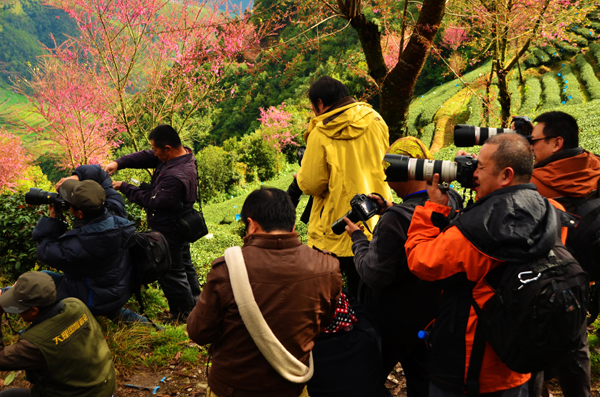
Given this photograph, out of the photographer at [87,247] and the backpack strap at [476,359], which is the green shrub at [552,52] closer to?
the backpack strap at [476,359]

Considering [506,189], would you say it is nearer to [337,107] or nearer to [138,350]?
[337,107]

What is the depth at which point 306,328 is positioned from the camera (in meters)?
1.90

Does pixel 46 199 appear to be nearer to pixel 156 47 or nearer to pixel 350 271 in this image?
pixel 350 271

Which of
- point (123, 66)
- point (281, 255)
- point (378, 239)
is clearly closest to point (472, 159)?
point (378, 239)

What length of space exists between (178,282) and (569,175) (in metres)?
3.49

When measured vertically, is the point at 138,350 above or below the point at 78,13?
below

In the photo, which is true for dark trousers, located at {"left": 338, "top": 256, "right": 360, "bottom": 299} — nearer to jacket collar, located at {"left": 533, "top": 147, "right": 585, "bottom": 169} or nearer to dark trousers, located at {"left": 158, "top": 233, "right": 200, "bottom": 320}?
A: jacket collar, located at {"left": 533, "top": 147, "right": 585, "bottom": 169}

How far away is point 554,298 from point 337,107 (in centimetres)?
202

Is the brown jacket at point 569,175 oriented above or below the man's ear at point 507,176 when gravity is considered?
below

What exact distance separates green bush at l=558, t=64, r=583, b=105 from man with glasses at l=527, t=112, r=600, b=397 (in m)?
19.3

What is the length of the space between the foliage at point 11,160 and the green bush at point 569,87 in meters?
26.8

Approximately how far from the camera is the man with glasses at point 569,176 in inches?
100

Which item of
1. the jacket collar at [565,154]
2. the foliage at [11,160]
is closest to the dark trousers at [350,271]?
the jacket collar at [565,154]

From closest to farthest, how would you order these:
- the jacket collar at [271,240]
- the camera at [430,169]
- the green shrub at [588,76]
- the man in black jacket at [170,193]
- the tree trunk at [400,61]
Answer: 1. the jacket collar at [271,240]
2. the camera at [430,169]
3. the man in black jacket at [170,193]
4. the tree trunk at [400,61]
5. the green shrub at [588,76]
